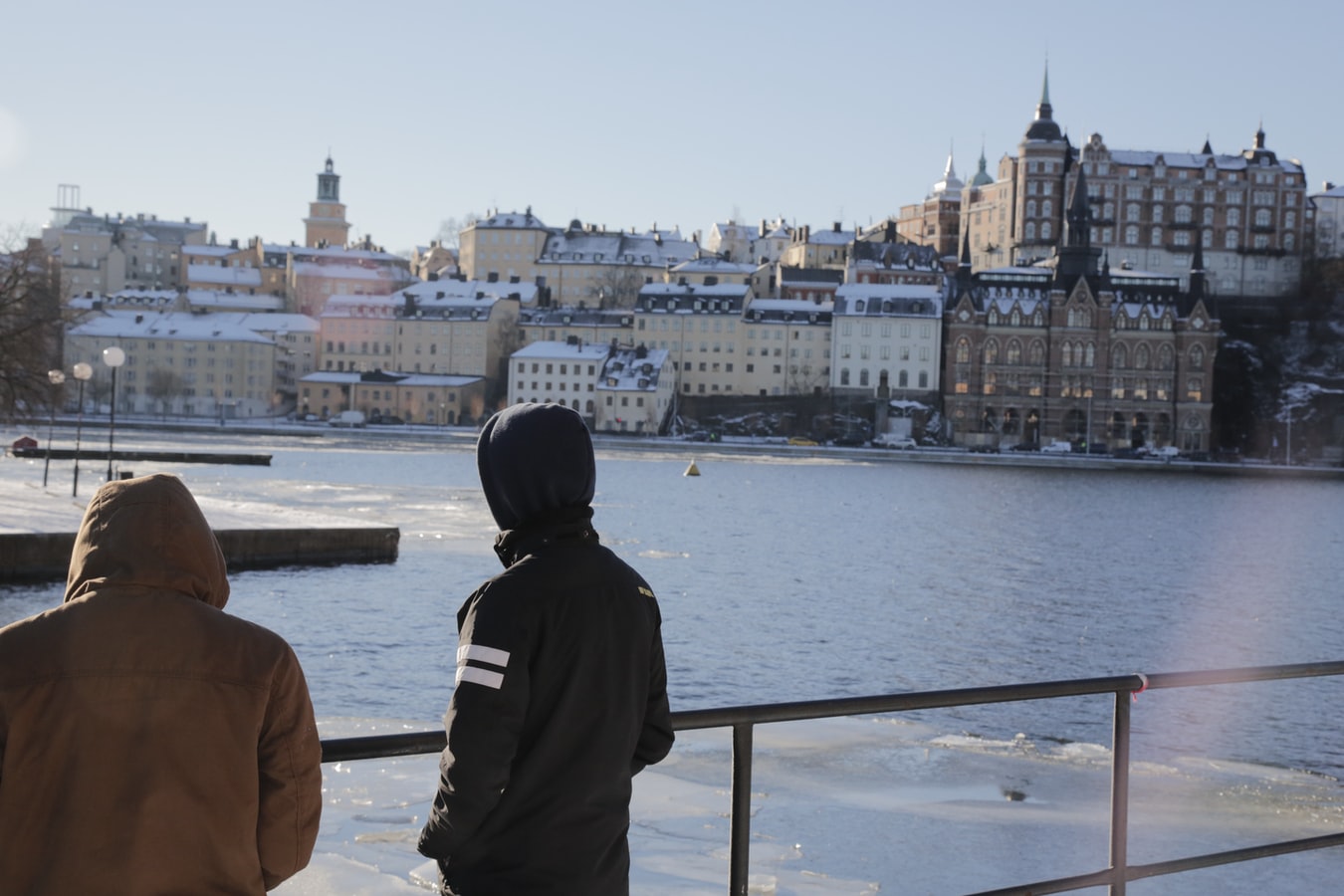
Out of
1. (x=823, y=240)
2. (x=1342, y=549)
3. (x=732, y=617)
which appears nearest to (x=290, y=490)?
(x=732, y=617)

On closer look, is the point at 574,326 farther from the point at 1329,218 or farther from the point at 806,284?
the point at 1329,218

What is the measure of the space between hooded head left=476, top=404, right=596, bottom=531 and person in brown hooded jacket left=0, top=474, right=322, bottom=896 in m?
0.57

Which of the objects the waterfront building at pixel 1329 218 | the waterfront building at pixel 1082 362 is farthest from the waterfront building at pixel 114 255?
the waterfront building at pixel 1329 218

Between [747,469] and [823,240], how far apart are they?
60608mm

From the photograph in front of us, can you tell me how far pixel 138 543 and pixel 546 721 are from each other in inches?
31.0

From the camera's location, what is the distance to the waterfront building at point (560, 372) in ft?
359

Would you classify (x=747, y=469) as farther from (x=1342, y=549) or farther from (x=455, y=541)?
(x=455, y=541)

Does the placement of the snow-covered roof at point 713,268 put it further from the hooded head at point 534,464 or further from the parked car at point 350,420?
the hooded head at point 534,464

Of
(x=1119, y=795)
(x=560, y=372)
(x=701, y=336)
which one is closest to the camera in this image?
(x=1119, y=795)

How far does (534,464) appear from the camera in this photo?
2744mm

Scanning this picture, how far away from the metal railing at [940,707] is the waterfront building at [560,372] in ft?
344

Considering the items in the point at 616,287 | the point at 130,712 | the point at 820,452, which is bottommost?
the point at 820,452

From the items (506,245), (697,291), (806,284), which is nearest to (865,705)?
(697,291)

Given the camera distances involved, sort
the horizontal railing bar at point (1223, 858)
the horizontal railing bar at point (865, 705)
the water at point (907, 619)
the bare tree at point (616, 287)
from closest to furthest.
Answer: the horizontal railing bar at point (865, 705) < the horizontal railing bar at point (1223, 858) < the water at point (907, 619) < the bare tree at point (616, 287)
